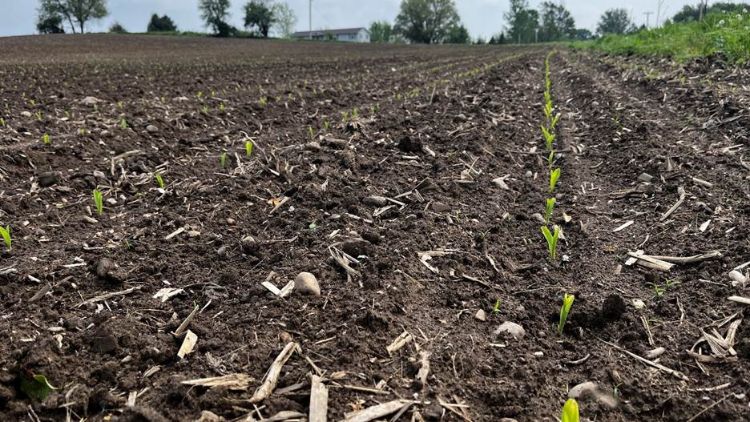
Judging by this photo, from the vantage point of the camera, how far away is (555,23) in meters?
114

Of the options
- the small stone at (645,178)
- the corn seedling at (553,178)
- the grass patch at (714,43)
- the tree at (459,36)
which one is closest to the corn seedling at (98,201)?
the corn seedling at (553,178)

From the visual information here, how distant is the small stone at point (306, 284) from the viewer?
8.79 feet

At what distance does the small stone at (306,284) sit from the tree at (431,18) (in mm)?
95675

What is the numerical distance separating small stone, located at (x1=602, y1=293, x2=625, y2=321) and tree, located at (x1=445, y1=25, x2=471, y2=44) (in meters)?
90.4

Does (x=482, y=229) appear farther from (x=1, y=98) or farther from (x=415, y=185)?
(x=1, y=98)

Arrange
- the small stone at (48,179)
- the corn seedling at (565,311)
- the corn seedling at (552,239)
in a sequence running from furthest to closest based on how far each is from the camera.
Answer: the small stone at (48,179) → the corn seedling at (552,239) → the corn seedling at (565,311)

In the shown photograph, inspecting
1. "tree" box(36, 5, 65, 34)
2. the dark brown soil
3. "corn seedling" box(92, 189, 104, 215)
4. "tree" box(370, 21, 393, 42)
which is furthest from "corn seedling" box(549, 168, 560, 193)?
"tree" box(370, 21, 393, 42)

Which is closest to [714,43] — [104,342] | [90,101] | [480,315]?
[480,315]

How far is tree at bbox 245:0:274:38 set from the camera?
7075 cm

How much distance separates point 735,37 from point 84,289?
1243 cm

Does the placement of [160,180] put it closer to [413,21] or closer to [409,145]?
[409,145]

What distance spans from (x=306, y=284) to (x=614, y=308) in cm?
155

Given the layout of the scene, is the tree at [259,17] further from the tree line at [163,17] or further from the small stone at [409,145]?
the small stone at [409,145]

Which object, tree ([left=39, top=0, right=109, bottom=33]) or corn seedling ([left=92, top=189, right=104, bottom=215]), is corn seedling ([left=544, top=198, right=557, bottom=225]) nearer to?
corn seedling ([left=92, top=189, right=104, bottom=215])
